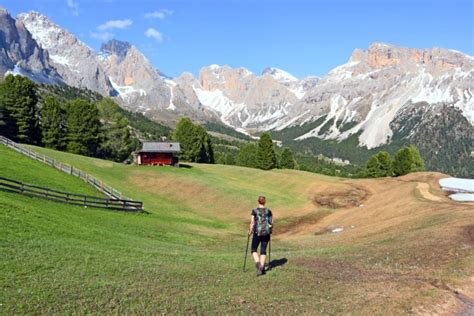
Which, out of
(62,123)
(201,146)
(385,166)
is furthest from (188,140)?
(385,166)

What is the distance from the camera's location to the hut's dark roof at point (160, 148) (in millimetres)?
98375

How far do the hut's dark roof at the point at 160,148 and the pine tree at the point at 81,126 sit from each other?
16.6 meters

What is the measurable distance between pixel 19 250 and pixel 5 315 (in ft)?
25.8

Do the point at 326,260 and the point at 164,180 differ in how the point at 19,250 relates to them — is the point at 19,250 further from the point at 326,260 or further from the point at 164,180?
the point at 164,180

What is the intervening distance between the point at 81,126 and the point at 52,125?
261 inches

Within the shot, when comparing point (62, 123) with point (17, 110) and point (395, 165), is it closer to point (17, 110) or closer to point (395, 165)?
point (17, 110)

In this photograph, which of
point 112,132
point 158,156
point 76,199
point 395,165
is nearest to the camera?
point 76,199

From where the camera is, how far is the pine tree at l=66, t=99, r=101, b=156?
106625 mm

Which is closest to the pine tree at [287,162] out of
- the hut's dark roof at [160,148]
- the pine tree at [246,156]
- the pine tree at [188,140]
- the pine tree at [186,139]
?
the pine tree at [246,156]

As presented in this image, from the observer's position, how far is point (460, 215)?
37875mm

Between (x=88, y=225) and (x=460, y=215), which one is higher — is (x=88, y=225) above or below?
below

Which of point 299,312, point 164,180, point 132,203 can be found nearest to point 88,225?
point 132,203

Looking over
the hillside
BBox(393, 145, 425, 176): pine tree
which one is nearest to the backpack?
the hillside

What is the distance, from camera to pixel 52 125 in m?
106
